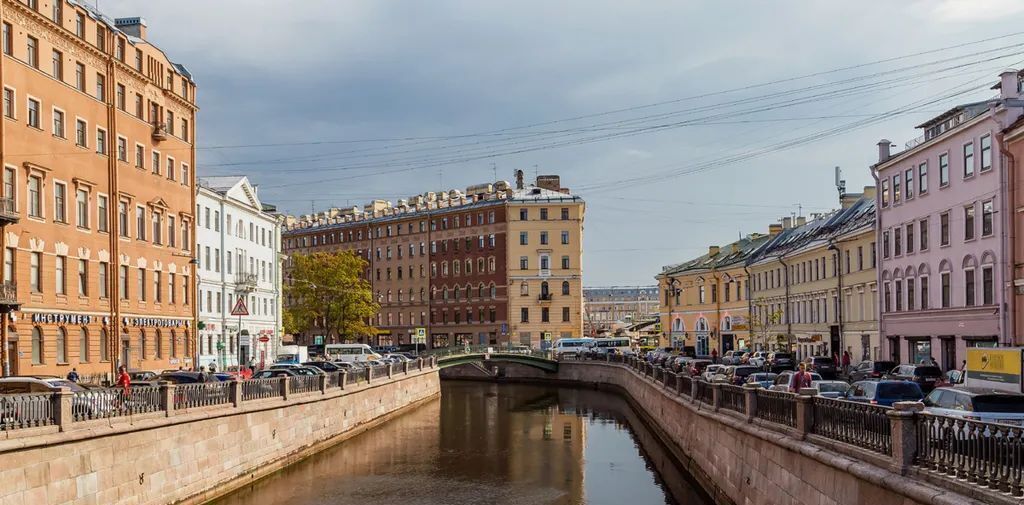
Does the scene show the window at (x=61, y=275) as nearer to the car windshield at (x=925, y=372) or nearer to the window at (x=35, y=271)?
the window at (x=35, y=271)

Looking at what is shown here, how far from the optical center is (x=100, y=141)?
44.2 m

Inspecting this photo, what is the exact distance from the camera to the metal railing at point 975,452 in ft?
36.1

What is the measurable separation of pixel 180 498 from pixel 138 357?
81.8 feet

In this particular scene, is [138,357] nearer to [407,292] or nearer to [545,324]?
[545,324]

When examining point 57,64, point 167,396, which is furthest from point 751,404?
point 57,64

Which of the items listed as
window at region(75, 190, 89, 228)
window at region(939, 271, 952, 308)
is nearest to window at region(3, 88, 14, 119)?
window at region(75, 190, 89, 228)

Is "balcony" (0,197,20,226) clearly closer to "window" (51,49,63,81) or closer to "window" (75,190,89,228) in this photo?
"window" (75,190,89,228)

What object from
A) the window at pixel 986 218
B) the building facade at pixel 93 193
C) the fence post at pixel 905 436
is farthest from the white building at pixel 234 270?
the fence post at pixel 905 436

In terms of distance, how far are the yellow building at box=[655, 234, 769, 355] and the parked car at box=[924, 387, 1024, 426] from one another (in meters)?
60.5

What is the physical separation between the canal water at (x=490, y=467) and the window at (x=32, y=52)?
18.6m

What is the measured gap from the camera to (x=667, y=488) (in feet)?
98.0

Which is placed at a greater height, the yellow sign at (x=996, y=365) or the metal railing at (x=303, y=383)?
the yellow sign at (x=996, y=365)

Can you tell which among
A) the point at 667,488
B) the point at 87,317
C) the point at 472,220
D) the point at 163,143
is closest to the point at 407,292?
the point at 472,220

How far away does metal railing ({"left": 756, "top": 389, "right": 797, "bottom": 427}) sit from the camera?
19.2 meters
